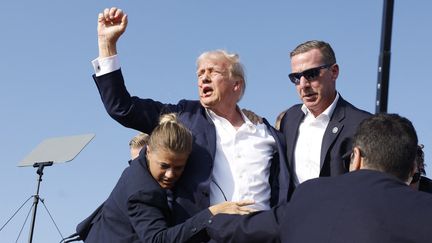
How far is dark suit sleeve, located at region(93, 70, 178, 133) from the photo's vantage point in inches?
149

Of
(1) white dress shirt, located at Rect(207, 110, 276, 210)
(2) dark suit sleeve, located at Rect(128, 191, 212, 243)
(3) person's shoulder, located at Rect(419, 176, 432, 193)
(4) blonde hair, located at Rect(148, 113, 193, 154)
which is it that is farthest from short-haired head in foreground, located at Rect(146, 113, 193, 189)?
(3) person's shoulder, located at Rect(419, 176, 432, 193)

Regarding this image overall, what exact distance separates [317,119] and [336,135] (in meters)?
0.20

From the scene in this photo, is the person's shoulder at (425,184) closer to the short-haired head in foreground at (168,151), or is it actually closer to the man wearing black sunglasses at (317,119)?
the man wearing black sunglasses at (317,119)

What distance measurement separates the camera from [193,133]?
12.4 ft

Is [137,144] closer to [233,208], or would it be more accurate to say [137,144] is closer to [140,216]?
[140,216]

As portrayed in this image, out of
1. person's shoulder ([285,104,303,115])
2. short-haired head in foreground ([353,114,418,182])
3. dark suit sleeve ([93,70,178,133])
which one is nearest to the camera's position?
short-haired head in foreground ([353,114,418,182])

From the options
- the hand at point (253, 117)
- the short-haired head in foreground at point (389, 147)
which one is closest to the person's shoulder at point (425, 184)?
the hand at point (253, 117)

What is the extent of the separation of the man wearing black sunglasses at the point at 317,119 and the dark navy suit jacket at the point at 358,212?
1.23 metres

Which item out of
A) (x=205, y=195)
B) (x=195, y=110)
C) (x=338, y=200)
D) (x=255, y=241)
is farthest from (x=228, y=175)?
(x=338, y=200)

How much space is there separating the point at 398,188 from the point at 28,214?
582 centimetres

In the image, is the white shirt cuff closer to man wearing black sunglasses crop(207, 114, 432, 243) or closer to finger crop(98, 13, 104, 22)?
finger crop(98, 13, 104, 22)

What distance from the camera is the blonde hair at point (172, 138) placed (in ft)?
11.4

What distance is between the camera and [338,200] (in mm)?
2523

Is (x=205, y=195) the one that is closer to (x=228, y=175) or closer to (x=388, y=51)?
(x=228, y=175)
